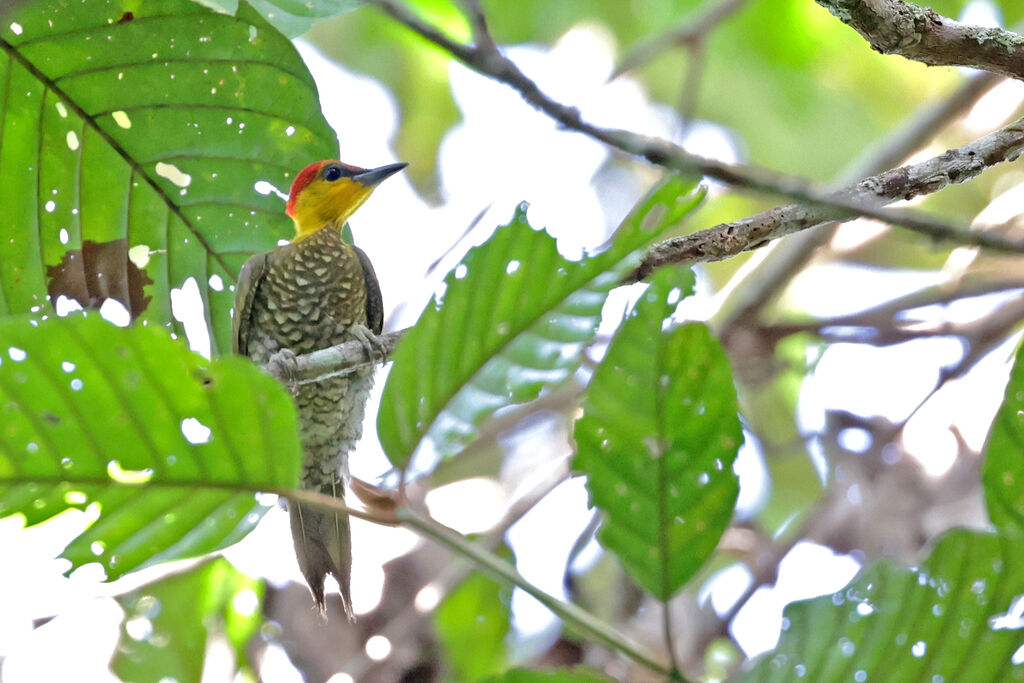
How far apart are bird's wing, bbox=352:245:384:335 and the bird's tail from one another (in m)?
0.62

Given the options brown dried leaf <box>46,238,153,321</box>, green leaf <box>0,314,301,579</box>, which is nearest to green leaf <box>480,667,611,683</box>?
green leaf <box>0,314,301,579</box>

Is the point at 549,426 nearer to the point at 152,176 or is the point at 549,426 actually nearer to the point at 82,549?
the point at 152,176

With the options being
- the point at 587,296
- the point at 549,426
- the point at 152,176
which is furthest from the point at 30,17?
the point at 549,426

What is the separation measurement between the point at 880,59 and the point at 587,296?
3609mm

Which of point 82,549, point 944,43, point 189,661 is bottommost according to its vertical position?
point 189,661

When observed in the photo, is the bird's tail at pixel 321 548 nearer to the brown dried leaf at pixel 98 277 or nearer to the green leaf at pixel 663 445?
the brown dried leaf at pixel 98 277

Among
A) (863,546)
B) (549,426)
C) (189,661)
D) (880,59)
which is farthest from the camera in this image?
(880,59)

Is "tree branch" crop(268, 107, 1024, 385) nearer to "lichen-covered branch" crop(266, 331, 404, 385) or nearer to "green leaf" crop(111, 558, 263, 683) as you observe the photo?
"lichen-covered branch" crop(266, 331, 404, 385)

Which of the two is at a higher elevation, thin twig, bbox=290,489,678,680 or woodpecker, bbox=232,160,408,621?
woodpecker, bbox=232,160,408,621

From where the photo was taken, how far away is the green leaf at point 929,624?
1.15 metres

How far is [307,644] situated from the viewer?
9.48 ft

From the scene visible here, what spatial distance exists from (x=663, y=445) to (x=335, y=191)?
2.29 metres

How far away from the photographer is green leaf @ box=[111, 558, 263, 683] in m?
2.64

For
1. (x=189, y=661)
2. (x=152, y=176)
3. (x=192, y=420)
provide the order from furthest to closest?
(x=189, y=661) < (x=152, y=176) < (x=192, y=420)
